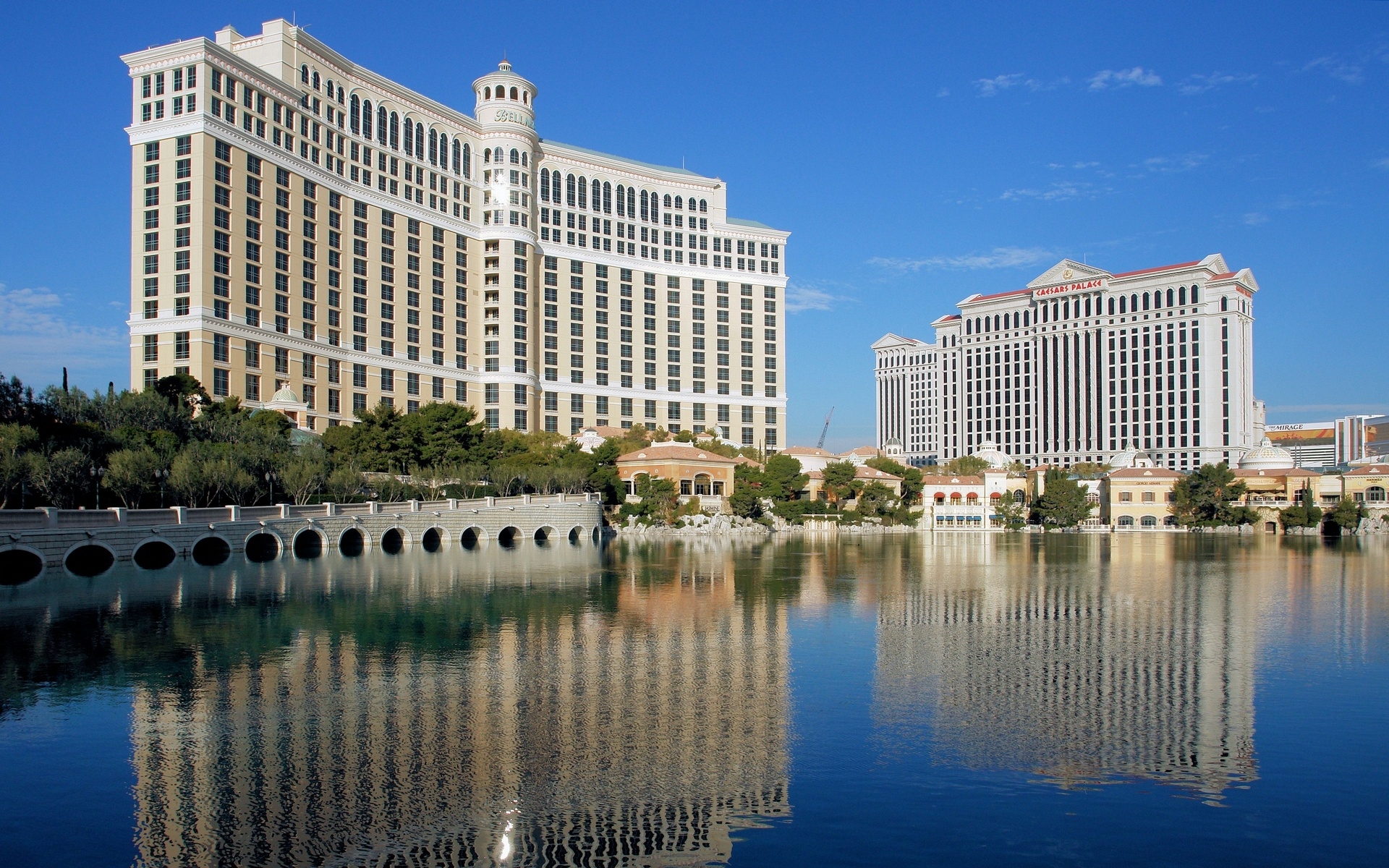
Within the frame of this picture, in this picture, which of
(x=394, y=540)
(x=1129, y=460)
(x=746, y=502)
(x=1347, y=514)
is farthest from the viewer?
(x=1129, y=460)

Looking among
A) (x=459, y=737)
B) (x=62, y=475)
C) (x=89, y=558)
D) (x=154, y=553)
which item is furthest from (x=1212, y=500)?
(x=459, y=737)

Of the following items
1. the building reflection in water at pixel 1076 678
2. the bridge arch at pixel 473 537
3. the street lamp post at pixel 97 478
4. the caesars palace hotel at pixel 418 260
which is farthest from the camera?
the caesars palace hotel at pixel 418 260

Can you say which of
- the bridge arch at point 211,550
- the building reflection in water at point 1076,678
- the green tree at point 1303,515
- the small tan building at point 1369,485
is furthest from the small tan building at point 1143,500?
the bridge arch at point 211,550

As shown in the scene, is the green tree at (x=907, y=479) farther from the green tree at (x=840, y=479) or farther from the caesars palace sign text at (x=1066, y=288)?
the caesars palace sign text at (x=1066, y=288)

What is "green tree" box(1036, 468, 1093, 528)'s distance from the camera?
112062 millimetres

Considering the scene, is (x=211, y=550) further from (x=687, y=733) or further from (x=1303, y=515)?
(x=1303, y=515)

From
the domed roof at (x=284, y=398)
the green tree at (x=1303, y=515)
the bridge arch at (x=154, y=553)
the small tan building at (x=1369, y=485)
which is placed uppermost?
the domed roof at (x=284, y=398)

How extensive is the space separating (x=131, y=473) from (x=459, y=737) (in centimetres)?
4425

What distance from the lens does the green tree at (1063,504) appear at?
11206 centimetres

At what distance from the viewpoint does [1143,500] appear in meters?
114

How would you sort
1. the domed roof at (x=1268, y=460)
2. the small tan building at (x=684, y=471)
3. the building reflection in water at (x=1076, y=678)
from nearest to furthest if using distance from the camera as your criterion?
the building reflection in water at (x=1076, y=678)
the small tan building at (x=684, y=471)
the domed roof at (x=1268, y=460)

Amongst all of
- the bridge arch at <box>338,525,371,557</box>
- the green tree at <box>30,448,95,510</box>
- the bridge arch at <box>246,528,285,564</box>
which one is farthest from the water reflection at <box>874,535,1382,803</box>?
the green tree at <box>30,448,95,510</box>

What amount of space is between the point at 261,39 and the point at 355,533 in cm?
5586

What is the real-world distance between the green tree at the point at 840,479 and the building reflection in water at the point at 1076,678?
63.9 meters
